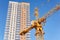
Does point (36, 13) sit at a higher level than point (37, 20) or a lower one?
higher

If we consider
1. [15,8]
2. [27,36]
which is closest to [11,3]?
[15,8]

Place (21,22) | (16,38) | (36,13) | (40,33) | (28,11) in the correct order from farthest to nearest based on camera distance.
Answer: (28,11) → (21,22) → (16,38) → (36,13) → (40,33)

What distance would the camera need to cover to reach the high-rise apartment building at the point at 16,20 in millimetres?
72900

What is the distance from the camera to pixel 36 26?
3938cm

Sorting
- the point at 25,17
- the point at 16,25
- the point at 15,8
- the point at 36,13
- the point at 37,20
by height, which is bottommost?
the point at 37,20

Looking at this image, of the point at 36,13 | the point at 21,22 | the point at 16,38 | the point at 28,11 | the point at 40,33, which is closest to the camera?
the point at 40,33

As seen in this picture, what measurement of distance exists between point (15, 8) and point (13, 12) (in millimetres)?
2903

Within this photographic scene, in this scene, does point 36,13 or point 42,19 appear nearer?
point 42,19

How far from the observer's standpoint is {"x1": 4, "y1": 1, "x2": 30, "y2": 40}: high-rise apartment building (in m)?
72.9

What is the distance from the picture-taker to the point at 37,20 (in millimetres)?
39844

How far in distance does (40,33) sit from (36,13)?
6818 millimetres

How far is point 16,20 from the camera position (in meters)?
77.6

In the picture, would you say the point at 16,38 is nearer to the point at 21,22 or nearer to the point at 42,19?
the point at 21,22

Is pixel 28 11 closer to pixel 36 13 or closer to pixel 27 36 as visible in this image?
pixel 27 36
